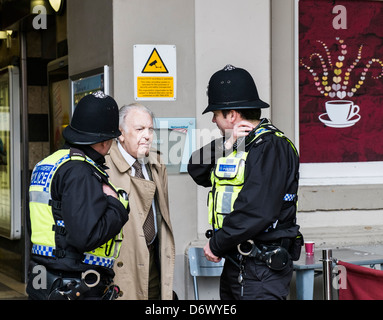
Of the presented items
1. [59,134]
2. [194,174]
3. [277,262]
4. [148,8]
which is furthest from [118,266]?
[59,134]

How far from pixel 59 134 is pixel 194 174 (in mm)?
3815

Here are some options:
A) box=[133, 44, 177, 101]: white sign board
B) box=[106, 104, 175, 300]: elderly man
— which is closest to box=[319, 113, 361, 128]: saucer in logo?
box=[133, 44, 177, 101]: white sign board

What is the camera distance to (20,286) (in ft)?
27.9

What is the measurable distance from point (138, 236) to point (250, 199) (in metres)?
0.99

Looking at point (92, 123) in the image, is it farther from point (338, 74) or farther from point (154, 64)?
point (338, 74)

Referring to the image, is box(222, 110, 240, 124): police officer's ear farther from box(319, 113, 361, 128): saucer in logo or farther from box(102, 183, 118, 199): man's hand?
box(319, 113, 361, 128): saucer in logo

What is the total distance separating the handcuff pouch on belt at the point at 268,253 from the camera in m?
3.65

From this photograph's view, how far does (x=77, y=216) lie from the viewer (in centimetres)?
323

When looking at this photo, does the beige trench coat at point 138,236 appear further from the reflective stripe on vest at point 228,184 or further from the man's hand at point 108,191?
the man's hand at point 108,191

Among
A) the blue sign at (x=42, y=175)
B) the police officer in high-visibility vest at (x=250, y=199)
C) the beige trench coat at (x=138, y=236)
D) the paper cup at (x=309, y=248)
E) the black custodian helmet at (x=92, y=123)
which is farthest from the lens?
the paper cup at (x=309, y=248)

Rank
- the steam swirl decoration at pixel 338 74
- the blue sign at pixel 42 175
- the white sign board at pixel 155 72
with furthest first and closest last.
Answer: the steam swirl decoration at pixel 338 74, the white sign board at pixel 155 72, the blue sign at pixel 42 175

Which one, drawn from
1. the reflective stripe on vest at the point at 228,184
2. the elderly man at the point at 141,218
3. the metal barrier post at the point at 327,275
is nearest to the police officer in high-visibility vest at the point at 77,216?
the reflective stripe on vest at the point at 228,184

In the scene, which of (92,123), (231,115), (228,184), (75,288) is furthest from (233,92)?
(75,288)

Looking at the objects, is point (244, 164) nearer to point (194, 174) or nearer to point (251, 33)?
point (194, 174)
